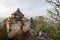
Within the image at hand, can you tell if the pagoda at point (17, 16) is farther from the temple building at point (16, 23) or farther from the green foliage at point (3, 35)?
the green foliage at point (3, 35)

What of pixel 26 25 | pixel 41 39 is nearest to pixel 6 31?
pixel 26 25

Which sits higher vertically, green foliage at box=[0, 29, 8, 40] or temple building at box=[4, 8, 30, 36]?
temple building at box=[4, 8, 30, 36]

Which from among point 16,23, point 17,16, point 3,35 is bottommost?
point 3,35

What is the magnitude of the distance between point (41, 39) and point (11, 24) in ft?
1.99

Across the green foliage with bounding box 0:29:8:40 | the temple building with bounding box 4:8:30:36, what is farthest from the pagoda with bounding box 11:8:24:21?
the green foliage with bounding box 0:29:8:40

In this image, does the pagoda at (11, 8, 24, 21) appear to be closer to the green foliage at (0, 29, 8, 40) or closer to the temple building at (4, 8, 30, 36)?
the temple building at (4, 8, 30, 36)

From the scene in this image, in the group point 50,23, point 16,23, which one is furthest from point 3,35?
point 50,23

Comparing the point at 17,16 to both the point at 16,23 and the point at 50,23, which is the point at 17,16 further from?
the point at 50,23

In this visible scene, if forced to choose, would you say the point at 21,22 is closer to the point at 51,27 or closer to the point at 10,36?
the point at 10,36

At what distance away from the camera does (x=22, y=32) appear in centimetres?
333

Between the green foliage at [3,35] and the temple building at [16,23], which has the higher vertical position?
the temple building at [16,23]

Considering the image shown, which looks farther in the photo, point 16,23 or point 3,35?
point 16,23

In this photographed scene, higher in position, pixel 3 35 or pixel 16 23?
pixel 16 23

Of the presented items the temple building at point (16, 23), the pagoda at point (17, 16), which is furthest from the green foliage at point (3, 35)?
the pagoda at point (17, 16)
